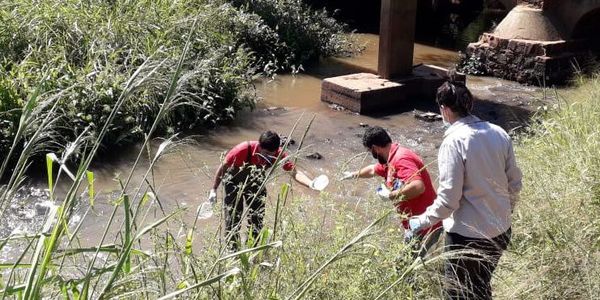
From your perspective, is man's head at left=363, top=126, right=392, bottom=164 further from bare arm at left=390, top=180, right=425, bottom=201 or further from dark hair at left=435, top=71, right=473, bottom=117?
dark hair at left=435, top=71, right=473, bottom=117

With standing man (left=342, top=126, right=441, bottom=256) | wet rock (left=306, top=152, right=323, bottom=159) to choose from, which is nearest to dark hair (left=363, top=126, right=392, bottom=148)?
standing man (left=342, top=126, right=441, bottom=256)

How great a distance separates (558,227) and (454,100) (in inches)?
32.7

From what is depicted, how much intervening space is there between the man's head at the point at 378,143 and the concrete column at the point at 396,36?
278 inches

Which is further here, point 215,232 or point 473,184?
point 473,184

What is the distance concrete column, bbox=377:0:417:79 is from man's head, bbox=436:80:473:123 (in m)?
7.79

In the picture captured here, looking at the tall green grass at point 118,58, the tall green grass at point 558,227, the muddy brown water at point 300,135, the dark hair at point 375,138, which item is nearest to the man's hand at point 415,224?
the tall green grass at point 558,227

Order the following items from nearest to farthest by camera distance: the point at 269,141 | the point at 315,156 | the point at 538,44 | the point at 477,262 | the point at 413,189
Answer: the point at 477,262
the point at 413,189
the point at 269,141
the point at 315,156
the point at 538,44

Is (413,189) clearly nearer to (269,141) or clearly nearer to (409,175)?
(409,175)

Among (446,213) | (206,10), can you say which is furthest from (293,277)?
(206,10)

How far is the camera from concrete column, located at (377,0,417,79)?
1135 centimetres

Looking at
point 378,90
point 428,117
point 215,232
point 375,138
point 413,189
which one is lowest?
point 428,117

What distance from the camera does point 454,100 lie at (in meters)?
3.68

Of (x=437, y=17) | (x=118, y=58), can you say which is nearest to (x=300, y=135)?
(x=118, y=58)

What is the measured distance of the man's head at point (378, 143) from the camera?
4426mm
